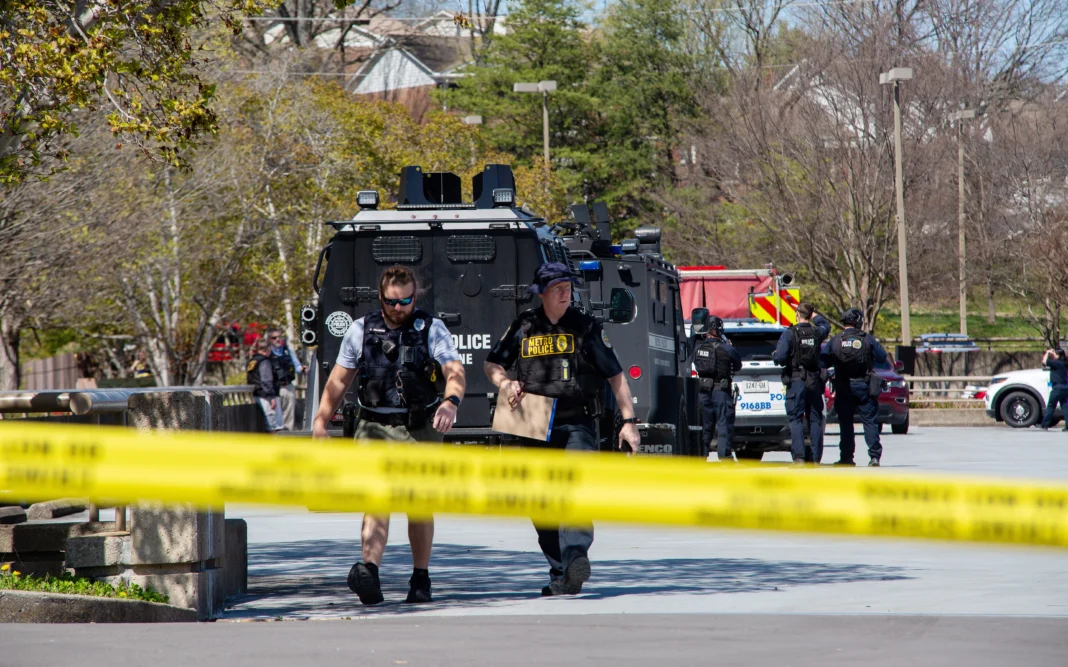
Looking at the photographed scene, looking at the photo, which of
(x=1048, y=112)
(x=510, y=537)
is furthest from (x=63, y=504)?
(x=1048, y=112)

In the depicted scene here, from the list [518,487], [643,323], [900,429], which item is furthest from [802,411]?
[518,487]

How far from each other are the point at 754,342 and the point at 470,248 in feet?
24.3

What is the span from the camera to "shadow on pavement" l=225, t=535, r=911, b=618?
8633 mm

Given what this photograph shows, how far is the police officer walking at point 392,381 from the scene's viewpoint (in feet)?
26.9

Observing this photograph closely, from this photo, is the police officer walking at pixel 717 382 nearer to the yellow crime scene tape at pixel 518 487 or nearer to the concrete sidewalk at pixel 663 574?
the concrete sidewalk at pixel 663 574

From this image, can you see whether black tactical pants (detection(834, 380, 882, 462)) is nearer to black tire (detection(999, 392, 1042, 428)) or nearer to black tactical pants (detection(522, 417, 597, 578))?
black tactical pants (detection(522, 417, 597, 578))

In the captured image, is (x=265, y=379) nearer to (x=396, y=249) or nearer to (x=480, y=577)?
(x=396, y=249)

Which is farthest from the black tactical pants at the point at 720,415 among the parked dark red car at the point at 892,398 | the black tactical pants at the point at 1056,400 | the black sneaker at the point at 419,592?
the black tactical pants at the point at 1056,400

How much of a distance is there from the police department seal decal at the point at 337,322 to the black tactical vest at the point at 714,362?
5555 millimetres

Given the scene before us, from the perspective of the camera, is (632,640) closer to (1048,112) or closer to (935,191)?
(935,191)

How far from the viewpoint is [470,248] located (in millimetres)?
13898

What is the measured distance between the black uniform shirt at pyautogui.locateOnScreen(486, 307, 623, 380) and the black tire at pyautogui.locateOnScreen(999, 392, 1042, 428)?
22189mm

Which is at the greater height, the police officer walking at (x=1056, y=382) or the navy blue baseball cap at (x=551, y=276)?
the navy blue baseball cap at (x=551, y=276)

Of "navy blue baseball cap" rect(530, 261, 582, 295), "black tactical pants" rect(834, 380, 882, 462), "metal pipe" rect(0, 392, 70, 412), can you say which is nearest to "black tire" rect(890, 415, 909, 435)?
"black tactical pants" rect(834, 380, 882, 462)
